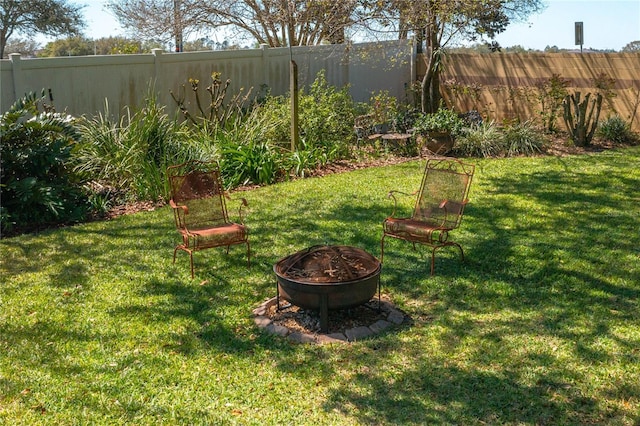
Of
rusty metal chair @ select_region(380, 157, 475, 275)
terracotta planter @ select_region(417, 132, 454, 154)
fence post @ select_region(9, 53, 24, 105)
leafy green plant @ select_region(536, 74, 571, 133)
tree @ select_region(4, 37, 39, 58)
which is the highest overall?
tree @ select_region(4, 37, 39, 58)

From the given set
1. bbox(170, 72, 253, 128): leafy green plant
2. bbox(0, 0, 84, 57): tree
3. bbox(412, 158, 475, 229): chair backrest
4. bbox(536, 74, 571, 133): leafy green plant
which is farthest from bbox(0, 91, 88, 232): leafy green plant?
bbox(0, 0, 84, 57): tree

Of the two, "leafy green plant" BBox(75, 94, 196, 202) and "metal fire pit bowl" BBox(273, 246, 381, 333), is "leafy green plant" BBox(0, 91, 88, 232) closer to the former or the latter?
"leafy green plant" BBox(75, 94, 196, 202)

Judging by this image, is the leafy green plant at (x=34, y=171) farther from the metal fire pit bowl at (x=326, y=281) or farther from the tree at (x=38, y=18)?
the tree at (x=38, y=18)

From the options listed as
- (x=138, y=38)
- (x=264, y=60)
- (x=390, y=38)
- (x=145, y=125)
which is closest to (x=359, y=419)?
(x=145, y=125)

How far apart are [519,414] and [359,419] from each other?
96 centimetres

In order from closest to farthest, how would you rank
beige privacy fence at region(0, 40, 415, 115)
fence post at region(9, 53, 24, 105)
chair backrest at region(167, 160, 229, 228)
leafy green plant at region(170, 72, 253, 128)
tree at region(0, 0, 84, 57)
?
chair backrest at region(167, 160, 229, 228) < fence post at region(9, 53, 24, 105) < beige privacy fence at region(0, 40, 415, 115) < leafy green plant at region(170, 72, 253, 128) < tree at region(0, 0, 84, 57)

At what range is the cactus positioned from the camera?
12984 mm

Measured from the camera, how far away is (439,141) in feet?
41.2

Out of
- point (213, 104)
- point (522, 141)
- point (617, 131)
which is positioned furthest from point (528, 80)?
point (213, 104)

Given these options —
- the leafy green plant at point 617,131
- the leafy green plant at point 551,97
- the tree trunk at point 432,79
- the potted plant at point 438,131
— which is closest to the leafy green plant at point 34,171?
the potted plant at point 438,131

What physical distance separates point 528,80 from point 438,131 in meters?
3.50

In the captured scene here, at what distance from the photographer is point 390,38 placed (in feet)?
47.9

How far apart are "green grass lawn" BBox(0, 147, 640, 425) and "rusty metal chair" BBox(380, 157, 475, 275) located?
302 millimetres

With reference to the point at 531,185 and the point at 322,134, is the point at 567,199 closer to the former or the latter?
the point at 531,185
